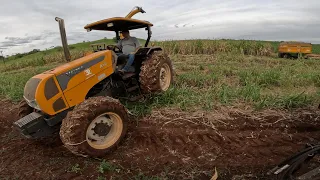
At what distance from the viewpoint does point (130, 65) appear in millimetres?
5035

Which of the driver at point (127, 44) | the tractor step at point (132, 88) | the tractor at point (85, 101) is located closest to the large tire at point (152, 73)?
the tractor at point (85, 101)

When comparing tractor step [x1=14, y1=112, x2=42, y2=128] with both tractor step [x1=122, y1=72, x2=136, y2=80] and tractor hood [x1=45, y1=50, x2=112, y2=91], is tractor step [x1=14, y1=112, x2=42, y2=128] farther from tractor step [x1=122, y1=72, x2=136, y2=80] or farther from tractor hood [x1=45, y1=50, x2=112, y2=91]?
tractor step [x1=122, y1=72, x2=136, y2=80]

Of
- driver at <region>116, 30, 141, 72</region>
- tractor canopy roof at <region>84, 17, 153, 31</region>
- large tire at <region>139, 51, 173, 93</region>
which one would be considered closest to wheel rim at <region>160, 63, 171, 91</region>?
large tire at <region>139, 51, 173, 93</region>

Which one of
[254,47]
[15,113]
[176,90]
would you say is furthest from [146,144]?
[254,47]

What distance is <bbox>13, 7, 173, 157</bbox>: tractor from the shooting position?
3658mm

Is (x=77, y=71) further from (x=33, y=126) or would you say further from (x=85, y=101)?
(x=33, y=126)

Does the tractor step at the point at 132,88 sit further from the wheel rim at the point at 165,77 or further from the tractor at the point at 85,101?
the wheel rim at the point at 165,77

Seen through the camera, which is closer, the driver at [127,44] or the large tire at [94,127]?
the large tire at [94,127]

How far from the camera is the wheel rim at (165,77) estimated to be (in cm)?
549

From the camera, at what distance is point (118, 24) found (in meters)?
5.29

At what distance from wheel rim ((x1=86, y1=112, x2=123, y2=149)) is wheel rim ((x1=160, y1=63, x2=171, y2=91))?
64.2 inches

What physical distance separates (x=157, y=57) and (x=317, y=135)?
3014 mm

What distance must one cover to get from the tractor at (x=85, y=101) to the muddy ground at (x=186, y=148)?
1.13 ft

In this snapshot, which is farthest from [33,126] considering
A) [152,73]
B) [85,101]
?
[152,73]
